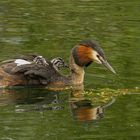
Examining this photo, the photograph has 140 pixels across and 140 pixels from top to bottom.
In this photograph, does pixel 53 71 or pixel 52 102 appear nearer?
pixel 52 102

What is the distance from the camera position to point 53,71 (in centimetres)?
1470

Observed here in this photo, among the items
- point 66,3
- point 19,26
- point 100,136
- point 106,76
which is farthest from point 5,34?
point 100,136

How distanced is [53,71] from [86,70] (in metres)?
1.11

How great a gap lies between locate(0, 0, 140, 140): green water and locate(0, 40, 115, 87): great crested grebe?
22 cm

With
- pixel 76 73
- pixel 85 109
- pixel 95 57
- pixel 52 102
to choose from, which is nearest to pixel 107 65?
pixel 95 57

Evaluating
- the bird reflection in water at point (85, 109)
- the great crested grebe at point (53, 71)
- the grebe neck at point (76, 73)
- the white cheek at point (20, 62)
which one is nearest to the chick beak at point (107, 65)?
the great crested grebe at point (53, 71)

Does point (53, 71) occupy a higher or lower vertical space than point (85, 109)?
higher

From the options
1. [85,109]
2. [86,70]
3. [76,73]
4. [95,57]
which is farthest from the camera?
[86,70]

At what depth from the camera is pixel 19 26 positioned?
1934 cm

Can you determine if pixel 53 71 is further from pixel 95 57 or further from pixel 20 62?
pixel 95 57

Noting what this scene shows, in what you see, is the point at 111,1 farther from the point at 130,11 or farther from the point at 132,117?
the point at 132,117

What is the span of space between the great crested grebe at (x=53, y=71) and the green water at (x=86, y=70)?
0.73 feet

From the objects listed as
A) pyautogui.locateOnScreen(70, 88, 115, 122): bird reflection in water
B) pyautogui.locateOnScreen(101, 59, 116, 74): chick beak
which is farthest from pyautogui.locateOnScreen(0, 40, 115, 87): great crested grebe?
pyautogui.locateOnScreen(70, 88, 115, 122): bird reflection in water

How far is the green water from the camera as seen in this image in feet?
39.3
